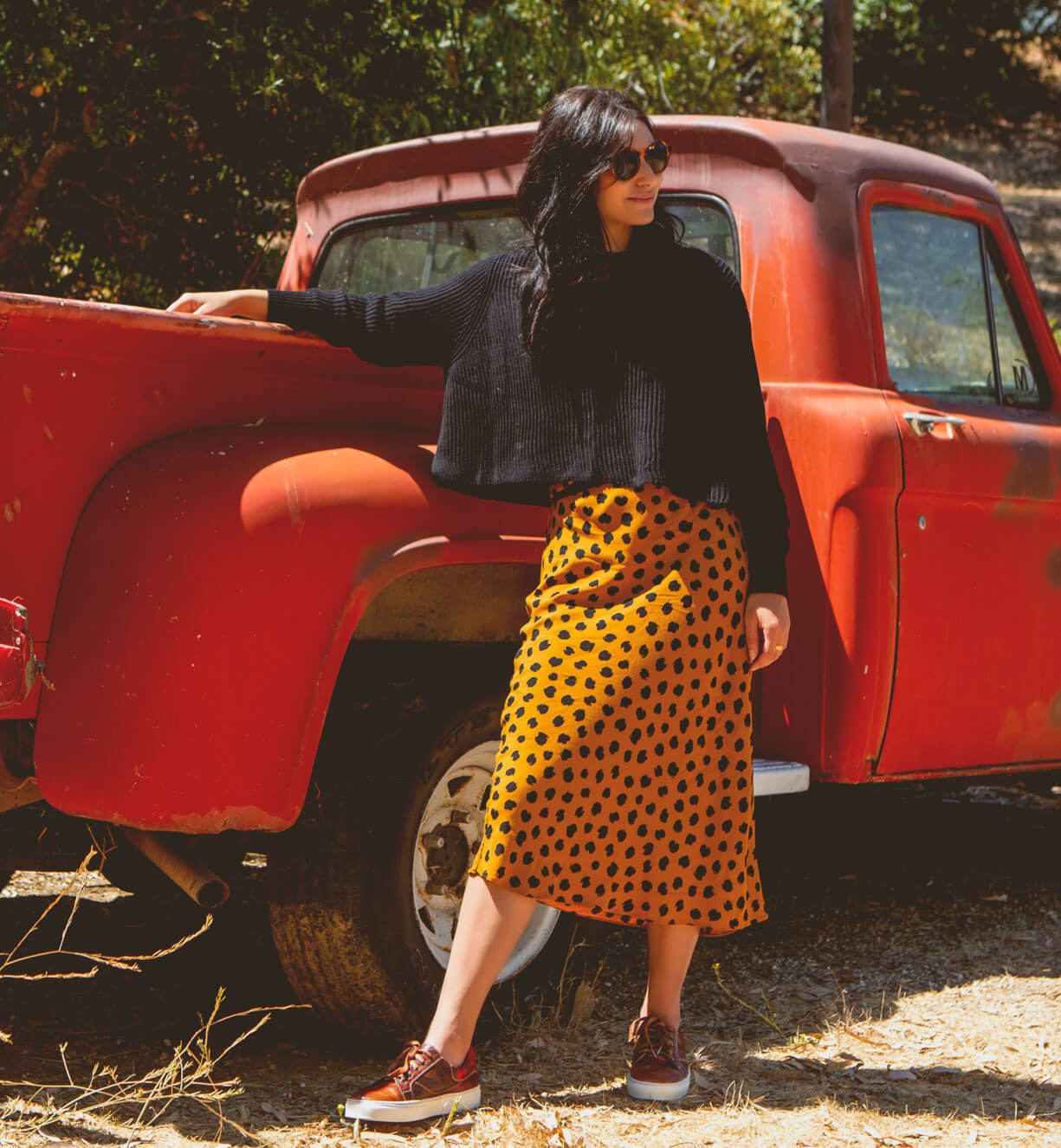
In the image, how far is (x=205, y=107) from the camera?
21.6 feet

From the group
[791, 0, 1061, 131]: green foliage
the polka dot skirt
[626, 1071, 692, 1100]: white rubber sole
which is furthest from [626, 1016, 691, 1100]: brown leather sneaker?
[791, 0, 1061, 131]: green foliage

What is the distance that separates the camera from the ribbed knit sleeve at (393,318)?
9.13 feet

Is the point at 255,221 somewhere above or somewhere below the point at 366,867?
above

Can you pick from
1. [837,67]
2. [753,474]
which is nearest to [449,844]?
[753,474]

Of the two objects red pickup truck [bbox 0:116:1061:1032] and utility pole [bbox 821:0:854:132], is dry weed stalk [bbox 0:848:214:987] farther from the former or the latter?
utility pole [bbox 821:0:854:132]

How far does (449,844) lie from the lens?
9.99ft

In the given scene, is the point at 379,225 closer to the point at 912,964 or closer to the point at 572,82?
the point at 912,964

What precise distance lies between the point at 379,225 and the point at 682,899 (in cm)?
232

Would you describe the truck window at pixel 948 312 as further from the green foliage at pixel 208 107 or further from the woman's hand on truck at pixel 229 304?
the green foliage at pixel 208 107

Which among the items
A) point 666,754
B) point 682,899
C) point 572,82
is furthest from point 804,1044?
point 572,82

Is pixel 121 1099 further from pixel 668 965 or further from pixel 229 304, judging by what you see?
pixel 229 304

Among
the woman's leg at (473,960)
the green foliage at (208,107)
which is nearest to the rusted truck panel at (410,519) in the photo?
the woman's leg at (473,960)

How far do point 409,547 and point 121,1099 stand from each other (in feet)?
3.59

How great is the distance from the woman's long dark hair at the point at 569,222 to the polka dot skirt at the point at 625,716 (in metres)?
0.29
